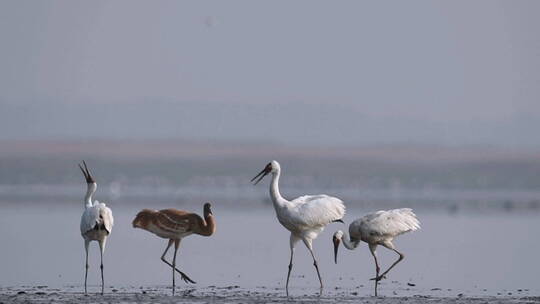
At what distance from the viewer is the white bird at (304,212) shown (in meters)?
18.2

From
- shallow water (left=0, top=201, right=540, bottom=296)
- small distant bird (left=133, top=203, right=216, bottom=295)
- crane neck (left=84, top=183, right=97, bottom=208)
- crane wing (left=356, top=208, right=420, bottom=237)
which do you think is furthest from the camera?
crane neck (left=84, top=183, right=97, bottom=208)

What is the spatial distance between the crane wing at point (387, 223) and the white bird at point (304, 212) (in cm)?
51

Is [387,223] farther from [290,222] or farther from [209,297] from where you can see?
[209,297]

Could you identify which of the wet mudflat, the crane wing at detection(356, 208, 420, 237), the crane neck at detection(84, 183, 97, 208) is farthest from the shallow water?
the crane neck at detection(84, 183, 97, 208)

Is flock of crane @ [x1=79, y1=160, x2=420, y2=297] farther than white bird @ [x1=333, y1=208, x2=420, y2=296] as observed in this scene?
No

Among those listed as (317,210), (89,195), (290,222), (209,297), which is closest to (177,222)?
(89,195)

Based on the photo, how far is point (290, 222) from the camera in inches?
717

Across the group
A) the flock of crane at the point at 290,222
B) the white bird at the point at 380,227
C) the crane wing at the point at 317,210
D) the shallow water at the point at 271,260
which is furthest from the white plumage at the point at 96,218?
the white bird at the point at 380,227

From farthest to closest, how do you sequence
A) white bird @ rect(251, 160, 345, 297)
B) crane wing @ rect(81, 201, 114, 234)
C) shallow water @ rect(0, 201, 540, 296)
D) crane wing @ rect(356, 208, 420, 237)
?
crane wing @ rect(356, 208, 420, 237)
shallow water @ rect(0, 201, 540, 296)
white bird @ rect(251, 160, 345, 297)
crane wing @ rect(81, 201, 114, 234)

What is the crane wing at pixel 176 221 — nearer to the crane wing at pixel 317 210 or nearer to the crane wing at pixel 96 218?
the crane wing at pixel 96 218

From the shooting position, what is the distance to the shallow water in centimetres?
1842

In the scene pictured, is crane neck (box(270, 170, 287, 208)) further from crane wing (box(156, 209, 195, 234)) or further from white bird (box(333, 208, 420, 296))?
white bird (box(333, 208, 420, 296))

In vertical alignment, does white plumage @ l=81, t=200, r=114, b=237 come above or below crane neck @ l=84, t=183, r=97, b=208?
below

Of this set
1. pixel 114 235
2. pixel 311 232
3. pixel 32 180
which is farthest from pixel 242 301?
pixel 32 180
